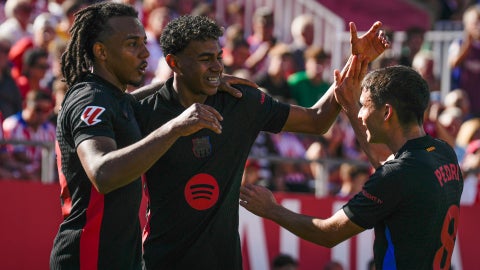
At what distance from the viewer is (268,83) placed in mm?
12539

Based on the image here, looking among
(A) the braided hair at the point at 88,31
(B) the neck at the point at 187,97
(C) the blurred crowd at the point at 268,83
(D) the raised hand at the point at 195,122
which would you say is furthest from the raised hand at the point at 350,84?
(C) the blurred crowd at the point at 268,83

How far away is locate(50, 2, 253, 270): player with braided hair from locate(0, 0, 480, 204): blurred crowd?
3995 mm

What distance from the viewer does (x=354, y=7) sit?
18672 millimetres

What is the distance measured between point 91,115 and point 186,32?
3.60 ft

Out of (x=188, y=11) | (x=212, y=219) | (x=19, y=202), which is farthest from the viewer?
(x=188, y=11)

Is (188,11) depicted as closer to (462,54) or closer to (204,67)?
(462,54)

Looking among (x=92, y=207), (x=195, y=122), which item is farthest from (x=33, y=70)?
(x=195, y=122)

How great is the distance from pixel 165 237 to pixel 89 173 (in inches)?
45.8

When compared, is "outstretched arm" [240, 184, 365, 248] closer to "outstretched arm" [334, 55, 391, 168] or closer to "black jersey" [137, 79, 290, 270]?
"black jersey" [137, 79, 290, 270]

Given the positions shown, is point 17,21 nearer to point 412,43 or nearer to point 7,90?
point 7,90

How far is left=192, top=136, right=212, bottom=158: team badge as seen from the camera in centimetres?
632

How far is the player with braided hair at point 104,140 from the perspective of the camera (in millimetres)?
5203

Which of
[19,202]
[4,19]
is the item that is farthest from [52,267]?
[4,19]

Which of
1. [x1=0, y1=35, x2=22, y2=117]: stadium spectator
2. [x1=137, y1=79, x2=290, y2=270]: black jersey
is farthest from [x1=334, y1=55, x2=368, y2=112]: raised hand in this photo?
[x1=0, y1=35, x2=22, y2=117]: stadium spectator
